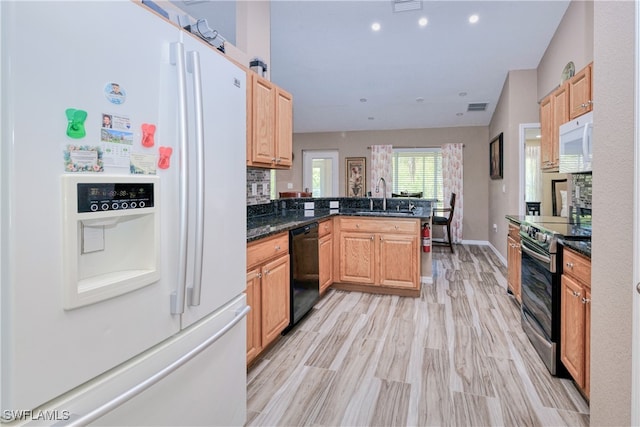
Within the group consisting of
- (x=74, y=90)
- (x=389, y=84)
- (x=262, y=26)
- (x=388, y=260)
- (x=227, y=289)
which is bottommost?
(x=388, y=260)

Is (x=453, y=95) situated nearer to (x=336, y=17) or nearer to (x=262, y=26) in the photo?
(x=336, y=17)

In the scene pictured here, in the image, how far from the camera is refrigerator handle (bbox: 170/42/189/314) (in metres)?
1.09

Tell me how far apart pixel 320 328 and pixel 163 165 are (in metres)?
2.27

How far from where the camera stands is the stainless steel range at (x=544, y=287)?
2162 millimetres

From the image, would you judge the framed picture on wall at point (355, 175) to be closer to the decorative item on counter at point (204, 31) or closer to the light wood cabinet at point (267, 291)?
the light wood cabinet at point (267, 291)

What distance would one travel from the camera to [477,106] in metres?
6.58

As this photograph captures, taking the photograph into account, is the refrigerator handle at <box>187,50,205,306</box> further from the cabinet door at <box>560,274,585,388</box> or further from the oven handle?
the oven handle

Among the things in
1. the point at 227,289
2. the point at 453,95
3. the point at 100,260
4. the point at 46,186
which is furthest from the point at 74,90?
the point at 453,95

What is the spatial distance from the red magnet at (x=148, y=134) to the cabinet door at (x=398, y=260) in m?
3.05

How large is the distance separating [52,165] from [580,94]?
140 inches

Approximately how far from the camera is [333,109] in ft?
23.3

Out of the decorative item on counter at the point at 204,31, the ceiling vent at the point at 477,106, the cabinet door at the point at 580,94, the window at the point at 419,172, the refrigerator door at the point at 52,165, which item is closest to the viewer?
the refrigerator door at the point at 52,165

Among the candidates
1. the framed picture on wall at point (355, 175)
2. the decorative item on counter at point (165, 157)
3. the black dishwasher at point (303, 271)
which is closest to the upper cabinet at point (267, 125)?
the black dishwasher at point (303, 271)

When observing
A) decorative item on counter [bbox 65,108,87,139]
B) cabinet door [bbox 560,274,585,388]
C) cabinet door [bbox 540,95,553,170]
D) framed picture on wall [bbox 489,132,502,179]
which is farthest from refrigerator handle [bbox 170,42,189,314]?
framed picture on wall [bbox 489,132,502,179]
